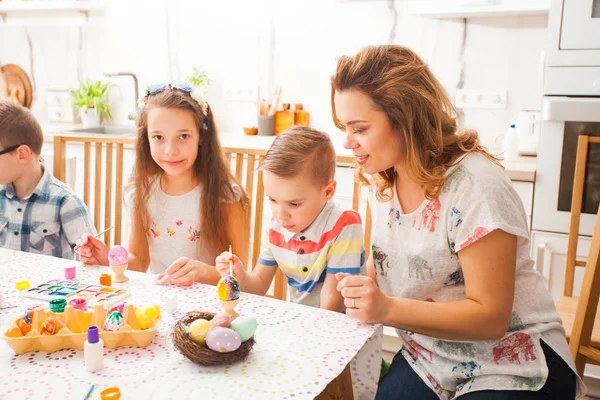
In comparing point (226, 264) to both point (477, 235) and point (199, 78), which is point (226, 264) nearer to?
point (477, 235)

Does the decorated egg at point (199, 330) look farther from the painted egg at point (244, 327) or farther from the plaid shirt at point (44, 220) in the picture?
the plaid shirt at point (44, 220)

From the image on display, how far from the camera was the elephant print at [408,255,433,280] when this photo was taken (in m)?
1.21

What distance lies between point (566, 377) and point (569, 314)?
0.75 metres

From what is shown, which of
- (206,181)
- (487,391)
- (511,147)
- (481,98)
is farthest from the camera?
(481,98)

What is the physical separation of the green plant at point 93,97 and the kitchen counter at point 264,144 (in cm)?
17

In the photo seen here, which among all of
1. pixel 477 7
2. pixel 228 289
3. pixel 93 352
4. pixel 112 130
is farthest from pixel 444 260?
pixel 112 130

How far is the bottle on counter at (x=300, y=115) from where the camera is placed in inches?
130

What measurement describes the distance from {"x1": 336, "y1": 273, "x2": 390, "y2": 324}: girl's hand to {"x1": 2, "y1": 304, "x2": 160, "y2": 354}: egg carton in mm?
349

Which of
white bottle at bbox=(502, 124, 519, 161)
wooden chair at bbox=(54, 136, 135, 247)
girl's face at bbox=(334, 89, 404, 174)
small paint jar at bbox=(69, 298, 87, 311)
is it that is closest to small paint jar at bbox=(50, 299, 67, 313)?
small paint jar at bbox=(69, 298, 87, 311)

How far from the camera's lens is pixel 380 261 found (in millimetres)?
1317

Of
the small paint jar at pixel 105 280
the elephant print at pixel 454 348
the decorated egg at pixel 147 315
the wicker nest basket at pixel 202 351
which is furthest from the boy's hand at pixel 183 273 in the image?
the elephant print at pixel 454 348

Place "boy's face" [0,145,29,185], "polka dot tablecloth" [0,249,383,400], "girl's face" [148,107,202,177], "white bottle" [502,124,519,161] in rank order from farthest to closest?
"white bottle" [502,124,519,161], "boy's face" [0,145,29,185], "girl's face" [148,107,202,177], "polka dot tablecloth" [0,249,383,400]

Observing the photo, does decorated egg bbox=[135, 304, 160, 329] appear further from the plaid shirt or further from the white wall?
the white wall

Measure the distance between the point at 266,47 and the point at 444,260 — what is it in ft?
8.08
